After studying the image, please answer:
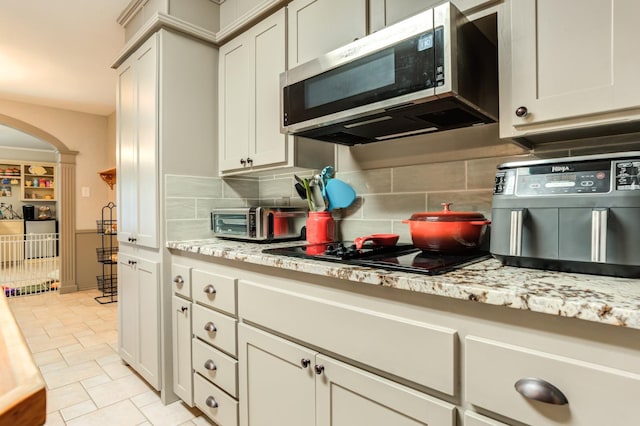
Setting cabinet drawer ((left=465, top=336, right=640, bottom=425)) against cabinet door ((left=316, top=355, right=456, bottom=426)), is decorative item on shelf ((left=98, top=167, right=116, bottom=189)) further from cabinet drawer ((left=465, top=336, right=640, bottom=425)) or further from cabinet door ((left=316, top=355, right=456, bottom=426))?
cabinet drawer ((left=465, top=336, right=640, bottom=425))

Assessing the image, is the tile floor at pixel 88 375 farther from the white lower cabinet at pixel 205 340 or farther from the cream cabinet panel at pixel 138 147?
the cream cabinet panel at pixel 138 147

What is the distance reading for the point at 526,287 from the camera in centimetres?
78

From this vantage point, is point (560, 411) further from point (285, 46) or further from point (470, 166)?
point (285, 46)

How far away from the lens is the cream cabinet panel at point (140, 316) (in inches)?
80.0

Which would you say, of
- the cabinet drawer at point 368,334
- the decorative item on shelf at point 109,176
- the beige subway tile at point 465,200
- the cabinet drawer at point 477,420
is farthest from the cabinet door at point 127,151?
the decorative item on shelf at point 109,176

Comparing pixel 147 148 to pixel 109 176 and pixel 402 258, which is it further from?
pixel 109 176

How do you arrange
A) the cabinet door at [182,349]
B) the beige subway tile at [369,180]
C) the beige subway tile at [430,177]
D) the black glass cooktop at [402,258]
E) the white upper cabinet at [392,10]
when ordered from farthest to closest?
the cabinet door at [182,349] < the beige subway tile at [369,180] < the beige subway tile at [430,177] < the white upper cabinet at [392,10] < the black glass cooktop at [402,258]

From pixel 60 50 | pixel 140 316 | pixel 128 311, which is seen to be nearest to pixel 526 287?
pixel 140 316

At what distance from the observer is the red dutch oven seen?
1239 millimetres

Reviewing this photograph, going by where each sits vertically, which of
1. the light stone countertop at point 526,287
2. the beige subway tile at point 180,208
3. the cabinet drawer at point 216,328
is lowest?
the cabinet drawer at point 216,328

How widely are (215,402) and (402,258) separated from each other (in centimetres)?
115

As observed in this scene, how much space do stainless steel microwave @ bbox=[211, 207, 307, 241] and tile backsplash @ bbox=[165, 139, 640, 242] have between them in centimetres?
11

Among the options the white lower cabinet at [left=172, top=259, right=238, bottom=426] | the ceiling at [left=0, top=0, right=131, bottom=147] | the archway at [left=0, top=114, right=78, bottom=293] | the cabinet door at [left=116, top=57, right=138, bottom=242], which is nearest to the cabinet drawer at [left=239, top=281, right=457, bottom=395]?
the white lower cabinet at [left=172, top=259, right=238, bottom=426]

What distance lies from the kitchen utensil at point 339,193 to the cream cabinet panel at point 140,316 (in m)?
1.09
